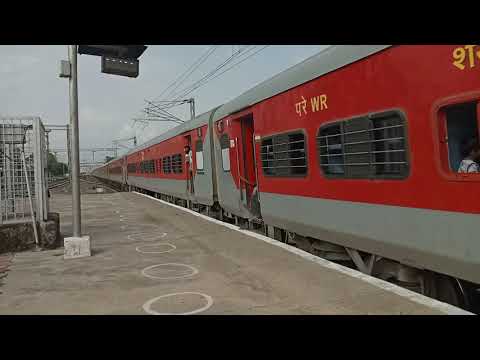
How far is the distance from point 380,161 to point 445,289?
1.53m

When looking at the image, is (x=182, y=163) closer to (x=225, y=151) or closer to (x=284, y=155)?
(x=225, y=151)

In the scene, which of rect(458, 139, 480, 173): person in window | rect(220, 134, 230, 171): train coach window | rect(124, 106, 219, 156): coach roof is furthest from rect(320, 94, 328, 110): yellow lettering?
rect(124, 106, 219, 156): coach roof

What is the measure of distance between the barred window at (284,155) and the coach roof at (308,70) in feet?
2.64

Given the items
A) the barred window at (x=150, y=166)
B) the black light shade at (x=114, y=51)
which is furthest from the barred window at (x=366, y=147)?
the barred window at (x=150, y=166)

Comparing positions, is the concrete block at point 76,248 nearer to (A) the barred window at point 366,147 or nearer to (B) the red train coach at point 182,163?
(A) the barred window at point 366,147

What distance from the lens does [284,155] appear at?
281 inches

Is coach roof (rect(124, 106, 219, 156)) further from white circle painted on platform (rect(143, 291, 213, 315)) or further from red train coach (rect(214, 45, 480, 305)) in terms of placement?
white circle painted on platform (rect(143, 291, 213, 315))

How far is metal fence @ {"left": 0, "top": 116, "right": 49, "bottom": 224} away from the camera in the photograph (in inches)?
328

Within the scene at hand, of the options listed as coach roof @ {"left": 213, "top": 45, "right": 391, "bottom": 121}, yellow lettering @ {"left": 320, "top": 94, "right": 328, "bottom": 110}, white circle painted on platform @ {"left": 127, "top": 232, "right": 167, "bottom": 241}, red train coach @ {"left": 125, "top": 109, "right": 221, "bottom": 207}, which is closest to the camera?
coach roof @ {"left": 213, "top": 45, "right": 391, "bottom": 121}

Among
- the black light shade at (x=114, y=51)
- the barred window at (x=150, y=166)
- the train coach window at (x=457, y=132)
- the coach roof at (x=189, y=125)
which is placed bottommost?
the train coach window at (x=457, y=132)

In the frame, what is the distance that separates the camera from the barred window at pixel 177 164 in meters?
15.9

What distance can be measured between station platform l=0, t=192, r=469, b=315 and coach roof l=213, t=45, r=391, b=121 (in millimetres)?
2666
